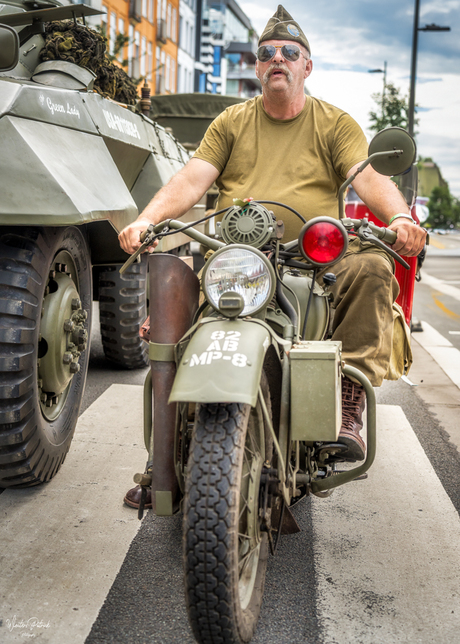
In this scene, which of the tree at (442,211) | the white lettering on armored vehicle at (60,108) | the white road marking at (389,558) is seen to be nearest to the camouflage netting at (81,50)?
the white lettering on armored vehicle at (60,108)

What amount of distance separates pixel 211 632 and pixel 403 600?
0.94 meters

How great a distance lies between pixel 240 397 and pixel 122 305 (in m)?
3.61

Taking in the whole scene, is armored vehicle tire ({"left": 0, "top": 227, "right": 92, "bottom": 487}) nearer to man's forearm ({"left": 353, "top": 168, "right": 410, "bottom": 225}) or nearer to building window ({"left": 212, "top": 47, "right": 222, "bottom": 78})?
man's forearm ({"left": 353, "top": 168, "right": 410, "bottom": 225})

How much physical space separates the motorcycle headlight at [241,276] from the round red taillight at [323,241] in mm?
213

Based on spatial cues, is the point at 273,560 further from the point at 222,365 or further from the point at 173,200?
the point at 173,200

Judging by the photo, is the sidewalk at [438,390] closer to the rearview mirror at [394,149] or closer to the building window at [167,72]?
the rearview mirror at [394,149]

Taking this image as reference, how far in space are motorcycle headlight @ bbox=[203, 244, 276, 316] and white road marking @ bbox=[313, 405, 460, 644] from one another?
46.0 inches

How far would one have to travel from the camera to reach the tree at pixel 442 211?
10756 centimetres

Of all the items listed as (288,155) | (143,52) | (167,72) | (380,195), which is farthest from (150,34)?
(380,195)

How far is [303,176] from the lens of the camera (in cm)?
349

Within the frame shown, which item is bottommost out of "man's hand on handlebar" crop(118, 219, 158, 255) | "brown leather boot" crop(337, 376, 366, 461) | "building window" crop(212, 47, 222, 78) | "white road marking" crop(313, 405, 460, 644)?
"white road marking" crop(313, 405, 460, 644)

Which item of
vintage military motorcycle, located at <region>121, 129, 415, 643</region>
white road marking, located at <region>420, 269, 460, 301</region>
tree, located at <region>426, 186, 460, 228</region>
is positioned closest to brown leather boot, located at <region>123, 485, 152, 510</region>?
vintage military motorcycle, located at <region>121, 129, 415, 643</region>

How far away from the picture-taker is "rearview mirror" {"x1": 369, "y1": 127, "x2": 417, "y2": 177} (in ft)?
9.02

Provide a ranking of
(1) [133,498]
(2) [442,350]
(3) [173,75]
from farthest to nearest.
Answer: (3) [173,75], (2) [442,350], (1) [133,498]
